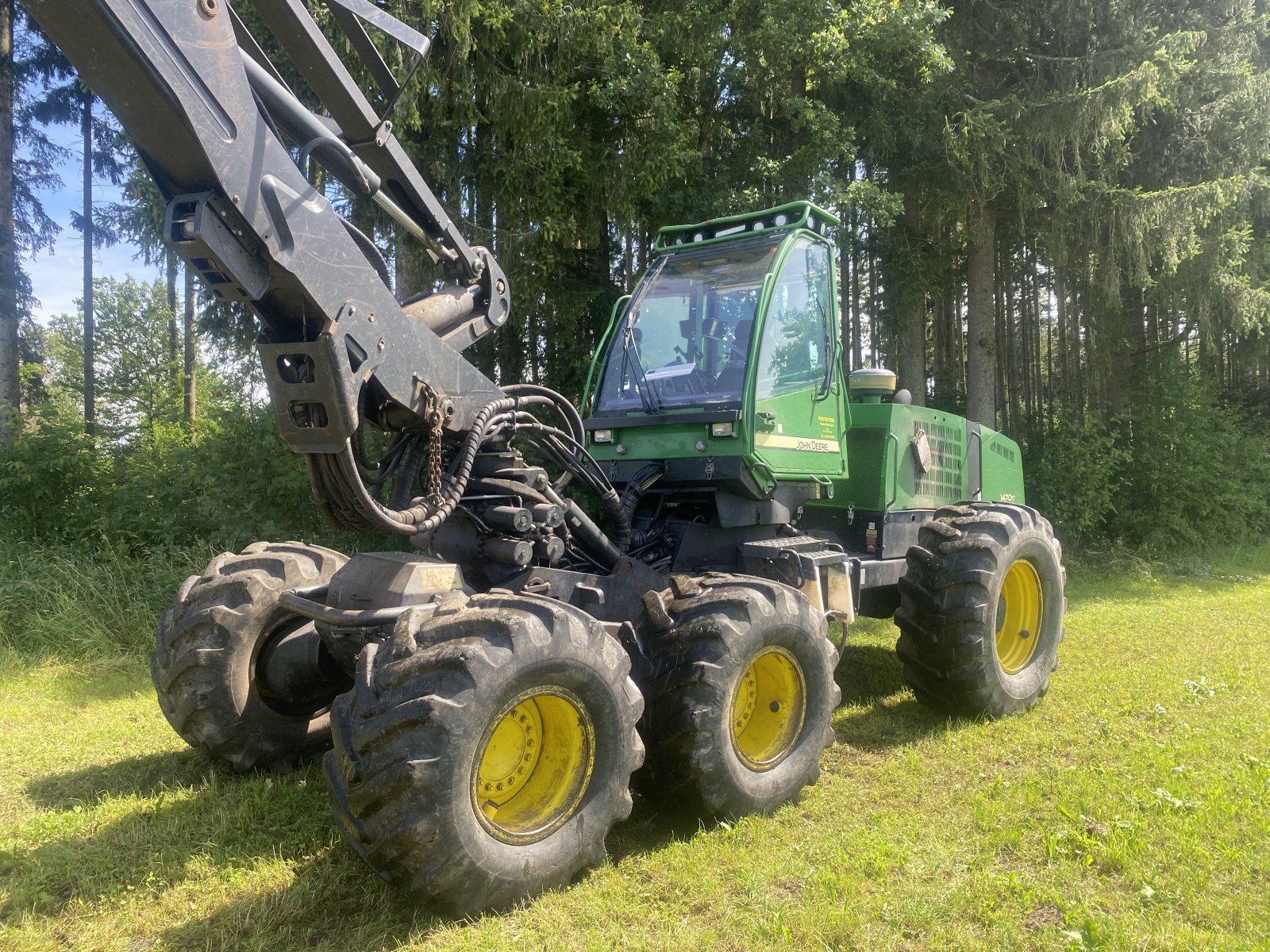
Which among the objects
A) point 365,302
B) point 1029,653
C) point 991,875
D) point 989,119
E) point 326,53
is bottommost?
point 991,875

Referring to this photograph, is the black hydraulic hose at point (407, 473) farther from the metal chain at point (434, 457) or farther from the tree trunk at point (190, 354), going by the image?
the tree trunk at point (190, 354)

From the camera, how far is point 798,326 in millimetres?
5391

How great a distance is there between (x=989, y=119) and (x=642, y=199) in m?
4.81

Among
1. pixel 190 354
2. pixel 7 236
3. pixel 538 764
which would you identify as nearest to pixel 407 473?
pixel 538 764

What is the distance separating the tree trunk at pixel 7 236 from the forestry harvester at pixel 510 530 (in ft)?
26.4

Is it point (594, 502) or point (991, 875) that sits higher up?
point (594, 502)

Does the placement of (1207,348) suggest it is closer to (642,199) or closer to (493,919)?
(642,199)

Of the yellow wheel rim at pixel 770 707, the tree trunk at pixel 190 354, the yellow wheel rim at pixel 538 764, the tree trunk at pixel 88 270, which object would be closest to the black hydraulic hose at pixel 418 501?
the yellow wheel rim at pixel 538 764

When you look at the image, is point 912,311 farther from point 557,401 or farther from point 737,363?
point 557,401

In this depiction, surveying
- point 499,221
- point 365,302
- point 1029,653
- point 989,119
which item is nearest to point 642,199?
point 499,221

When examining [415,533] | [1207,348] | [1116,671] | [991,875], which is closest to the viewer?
[991,875]

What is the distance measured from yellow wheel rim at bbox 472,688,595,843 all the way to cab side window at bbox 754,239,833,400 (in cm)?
223

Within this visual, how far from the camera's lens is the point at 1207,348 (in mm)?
13891

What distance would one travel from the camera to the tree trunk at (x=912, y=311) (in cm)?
1310
